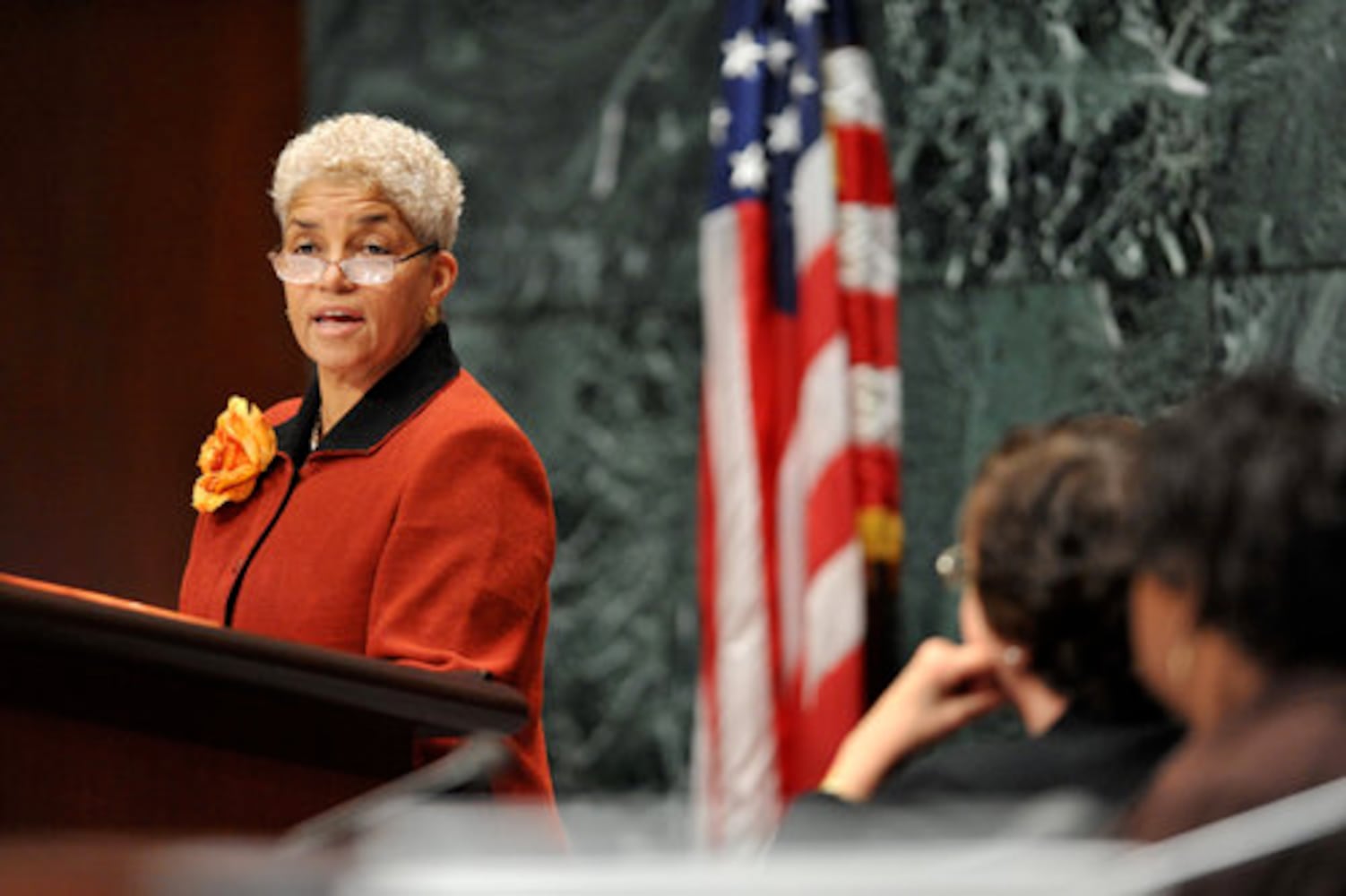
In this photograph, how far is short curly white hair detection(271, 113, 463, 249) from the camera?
8.77 feet

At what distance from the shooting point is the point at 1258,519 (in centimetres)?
126

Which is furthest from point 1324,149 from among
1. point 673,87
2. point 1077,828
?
point 1077,828

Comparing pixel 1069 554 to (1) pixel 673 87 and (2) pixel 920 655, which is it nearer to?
(2) pixel 920 655

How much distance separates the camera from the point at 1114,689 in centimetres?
167

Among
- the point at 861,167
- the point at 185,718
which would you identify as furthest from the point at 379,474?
the point at 861,167

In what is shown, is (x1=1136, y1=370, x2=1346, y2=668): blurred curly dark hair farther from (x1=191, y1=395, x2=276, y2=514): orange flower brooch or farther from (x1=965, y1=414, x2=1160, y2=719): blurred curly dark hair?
(x1=191, y1=395, x2=276, y2=514): orange flower brooch

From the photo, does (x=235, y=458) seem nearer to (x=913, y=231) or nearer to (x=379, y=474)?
(x=379, y=474)

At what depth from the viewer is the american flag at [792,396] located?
473cm

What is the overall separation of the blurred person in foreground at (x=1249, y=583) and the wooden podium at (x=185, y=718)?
2.91 feet

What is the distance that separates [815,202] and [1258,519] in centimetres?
362

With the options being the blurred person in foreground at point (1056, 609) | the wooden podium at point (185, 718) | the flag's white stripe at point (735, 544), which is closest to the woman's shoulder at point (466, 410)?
the wooden podium at point (185, 718)

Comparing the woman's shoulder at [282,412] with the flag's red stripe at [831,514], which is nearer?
the woman's shoulder at [282,412]

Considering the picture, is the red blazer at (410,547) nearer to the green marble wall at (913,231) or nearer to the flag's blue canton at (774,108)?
the flag's blue canton at (774,108)

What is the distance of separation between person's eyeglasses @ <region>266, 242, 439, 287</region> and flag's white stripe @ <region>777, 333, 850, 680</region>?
2.18m
